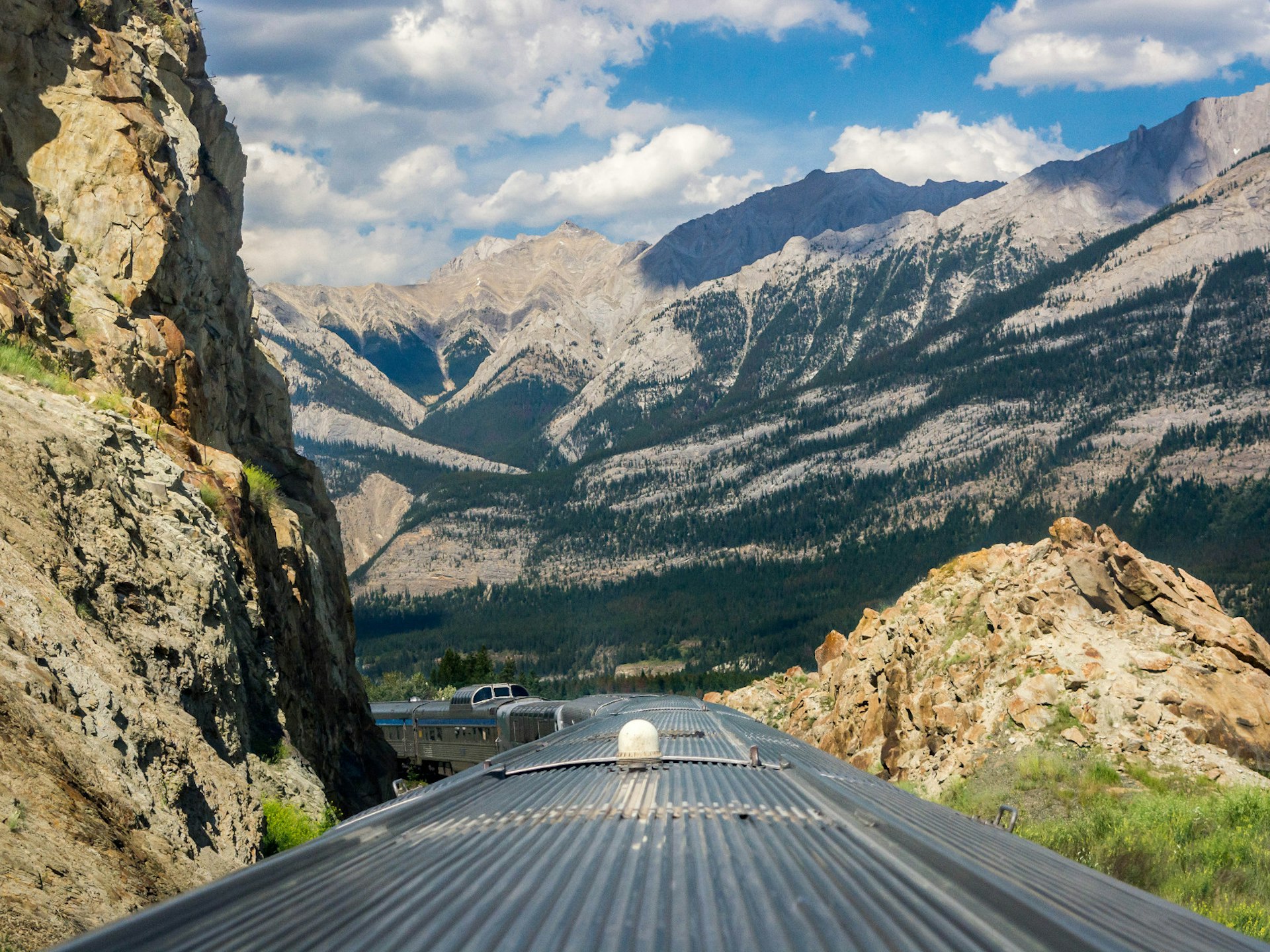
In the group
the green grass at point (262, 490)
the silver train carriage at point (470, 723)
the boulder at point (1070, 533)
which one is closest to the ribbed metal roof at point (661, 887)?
the green grass at point (262, 490)

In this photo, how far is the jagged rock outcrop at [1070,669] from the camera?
21.5 m

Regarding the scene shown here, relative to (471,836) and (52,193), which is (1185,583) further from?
(52,193)

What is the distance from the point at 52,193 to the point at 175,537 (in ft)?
36.7

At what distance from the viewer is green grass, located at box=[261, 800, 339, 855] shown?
13133mm

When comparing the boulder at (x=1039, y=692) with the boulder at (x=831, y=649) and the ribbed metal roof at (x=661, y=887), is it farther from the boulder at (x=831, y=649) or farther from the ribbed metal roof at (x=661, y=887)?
the boulder at (x=831, y=649)

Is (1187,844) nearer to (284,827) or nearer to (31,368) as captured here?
(284,827)

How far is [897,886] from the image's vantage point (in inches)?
263

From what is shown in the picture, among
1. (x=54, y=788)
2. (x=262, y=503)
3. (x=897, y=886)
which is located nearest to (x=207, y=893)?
(x=54, y=788)

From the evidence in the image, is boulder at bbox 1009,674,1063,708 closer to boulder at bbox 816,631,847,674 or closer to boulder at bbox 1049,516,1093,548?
boulder at bbox 1049,516,1093,548

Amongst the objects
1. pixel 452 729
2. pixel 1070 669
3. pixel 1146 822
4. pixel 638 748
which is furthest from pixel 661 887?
pixel 452 729

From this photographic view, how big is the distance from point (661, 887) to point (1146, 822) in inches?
575

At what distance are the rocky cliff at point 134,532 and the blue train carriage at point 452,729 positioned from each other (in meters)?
13.0

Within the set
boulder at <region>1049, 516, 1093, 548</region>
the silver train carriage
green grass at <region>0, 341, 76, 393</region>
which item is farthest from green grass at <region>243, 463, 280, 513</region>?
boulder at <region>1049, 516, 1093, 548</region>

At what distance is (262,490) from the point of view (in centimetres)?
2331
